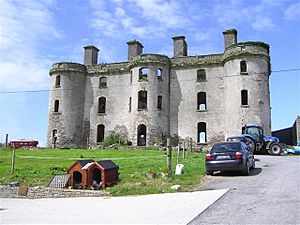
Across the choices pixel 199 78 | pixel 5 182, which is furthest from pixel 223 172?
pixel 199 78

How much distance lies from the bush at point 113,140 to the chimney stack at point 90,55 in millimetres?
10604

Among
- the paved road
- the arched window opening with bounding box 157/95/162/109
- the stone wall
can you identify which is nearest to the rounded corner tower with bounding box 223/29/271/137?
the arched window opening with bounding box 157/95/162/109

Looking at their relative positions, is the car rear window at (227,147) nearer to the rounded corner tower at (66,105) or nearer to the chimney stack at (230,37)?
the chimney stack at (230,37)

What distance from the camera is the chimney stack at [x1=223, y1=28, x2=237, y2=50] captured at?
3856cm

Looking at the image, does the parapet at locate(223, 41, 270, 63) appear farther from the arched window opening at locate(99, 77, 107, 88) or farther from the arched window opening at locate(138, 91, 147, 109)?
the arched window opening at locate(99, 77, 107, 88)

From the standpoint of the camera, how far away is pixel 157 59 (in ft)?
125

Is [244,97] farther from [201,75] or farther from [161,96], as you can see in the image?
[161,96]

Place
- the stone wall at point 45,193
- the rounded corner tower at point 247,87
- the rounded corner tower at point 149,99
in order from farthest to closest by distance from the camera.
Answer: the rounded corner tower at point 149,99 → the rounded corner tower at point 247,87 → the stone wall at point 45,193

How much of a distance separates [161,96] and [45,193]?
2597 cm

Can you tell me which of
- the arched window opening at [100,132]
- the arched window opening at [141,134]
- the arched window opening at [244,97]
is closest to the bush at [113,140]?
the arched window opening at [141,134]

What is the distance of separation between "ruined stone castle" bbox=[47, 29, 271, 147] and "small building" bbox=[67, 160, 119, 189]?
73.3 ft

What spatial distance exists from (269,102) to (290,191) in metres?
25.2

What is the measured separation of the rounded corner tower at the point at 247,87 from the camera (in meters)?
33.5

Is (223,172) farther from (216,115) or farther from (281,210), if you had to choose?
(216,115)
